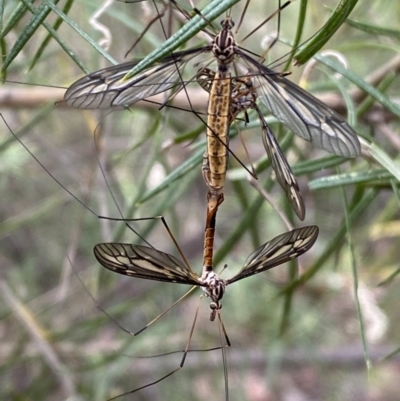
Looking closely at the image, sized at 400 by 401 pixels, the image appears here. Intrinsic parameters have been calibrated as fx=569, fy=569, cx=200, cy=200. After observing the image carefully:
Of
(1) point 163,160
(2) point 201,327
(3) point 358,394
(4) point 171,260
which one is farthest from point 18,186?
(3) point 358,394

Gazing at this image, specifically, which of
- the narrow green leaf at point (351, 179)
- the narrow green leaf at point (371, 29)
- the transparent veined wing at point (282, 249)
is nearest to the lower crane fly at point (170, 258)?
the transparent veined wing at point (282, 249)

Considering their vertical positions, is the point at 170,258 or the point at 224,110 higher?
the point at 224,110

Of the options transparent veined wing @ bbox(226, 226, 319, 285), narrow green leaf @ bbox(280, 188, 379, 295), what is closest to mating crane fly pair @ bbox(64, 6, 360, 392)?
transparent veined wing @ bbox(226, 226, 319, 285)

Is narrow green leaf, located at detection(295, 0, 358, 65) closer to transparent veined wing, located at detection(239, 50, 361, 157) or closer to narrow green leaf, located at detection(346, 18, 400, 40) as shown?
transparent veined wing, located at detection(239, 50, 361, 157)

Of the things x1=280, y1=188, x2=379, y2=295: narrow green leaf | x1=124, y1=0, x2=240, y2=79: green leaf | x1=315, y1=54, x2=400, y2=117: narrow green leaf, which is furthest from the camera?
x1=280, y1=188, x2=379, y2=295: narrow green leaf

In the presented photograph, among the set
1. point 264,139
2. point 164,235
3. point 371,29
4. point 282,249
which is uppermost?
point 164,235

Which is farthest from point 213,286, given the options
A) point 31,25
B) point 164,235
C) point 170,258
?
point 164,235

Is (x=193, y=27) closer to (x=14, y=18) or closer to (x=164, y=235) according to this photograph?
(x=14, y=18)
